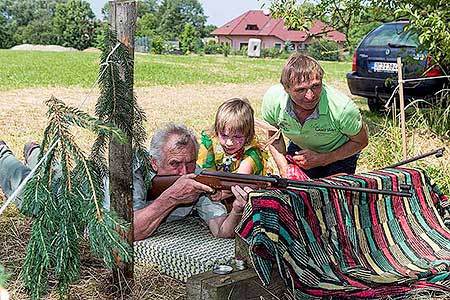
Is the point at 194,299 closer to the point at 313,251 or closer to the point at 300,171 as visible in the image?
the point at 313,251

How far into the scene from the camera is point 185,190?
335cm

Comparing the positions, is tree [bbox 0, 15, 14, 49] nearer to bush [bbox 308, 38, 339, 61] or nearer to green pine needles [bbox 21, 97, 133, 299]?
bush [bbox 308, 38, 339, 61]

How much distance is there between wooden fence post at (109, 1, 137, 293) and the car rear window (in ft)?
22.1

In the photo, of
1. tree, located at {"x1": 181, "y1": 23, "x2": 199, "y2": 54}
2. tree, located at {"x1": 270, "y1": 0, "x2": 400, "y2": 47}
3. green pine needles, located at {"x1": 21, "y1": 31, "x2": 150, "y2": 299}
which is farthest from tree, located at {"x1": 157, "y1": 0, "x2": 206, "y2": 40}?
green pine needles, located at {"x1": 21, "y1": 31, "x2": 150, "y2": 299}

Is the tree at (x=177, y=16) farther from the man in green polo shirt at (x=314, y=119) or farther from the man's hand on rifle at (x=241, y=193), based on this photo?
the man's hand on rifle at (x=241, y=193)

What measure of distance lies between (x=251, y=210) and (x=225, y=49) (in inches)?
1985

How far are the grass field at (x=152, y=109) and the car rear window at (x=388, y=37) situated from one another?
105cm

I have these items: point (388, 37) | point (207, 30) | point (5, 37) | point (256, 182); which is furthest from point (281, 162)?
point (207, 30)

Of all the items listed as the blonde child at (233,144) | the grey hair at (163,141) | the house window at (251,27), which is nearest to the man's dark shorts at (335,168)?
the blonde child at (233,144)

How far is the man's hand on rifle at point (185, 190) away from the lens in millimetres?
3271

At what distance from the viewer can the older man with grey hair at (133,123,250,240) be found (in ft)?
11.4

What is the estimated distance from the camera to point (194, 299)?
286 cm

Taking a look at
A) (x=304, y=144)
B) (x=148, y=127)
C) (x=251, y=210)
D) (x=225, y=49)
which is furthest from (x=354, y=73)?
(x=225, y=49)

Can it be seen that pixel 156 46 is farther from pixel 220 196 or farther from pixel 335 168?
pixel 220 196
